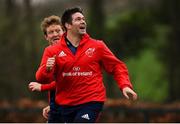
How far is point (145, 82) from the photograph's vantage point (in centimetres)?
3262

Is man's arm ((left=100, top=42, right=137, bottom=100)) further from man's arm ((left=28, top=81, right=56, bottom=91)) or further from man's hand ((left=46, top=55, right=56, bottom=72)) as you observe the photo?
man's arm ((left=28, top=81, right=56, bottom=91))

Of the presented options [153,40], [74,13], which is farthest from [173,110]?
[153,40]

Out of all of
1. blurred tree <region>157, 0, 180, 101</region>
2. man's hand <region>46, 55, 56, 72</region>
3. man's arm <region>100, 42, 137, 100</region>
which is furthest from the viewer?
blurred tree <region>157, 0, 180, 101</region>

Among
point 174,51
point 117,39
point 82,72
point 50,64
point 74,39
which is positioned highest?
point 74,39

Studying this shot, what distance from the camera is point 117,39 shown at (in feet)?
98.3

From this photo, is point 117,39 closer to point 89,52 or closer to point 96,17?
point 96,17

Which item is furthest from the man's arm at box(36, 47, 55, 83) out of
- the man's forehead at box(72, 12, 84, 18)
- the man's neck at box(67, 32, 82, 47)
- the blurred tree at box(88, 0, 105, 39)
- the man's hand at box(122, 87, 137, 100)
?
the blurred tree at box(88, 0, 105, 39)

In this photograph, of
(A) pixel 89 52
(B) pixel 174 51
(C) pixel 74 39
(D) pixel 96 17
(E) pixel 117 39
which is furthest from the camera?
(E) pixel 117 39

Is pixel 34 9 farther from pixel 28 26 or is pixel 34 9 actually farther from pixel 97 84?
pixel 97 84

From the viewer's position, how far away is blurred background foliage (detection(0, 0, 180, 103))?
85.5 ft

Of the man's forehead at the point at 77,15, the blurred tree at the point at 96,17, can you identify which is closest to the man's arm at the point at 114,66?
the man's forehead at the point at 77,15

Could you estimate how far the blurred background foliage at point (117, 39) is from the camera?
85.5 feet

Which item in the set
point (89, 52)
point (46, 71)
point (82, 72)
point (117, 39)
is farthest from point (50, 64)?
point (117, 39)

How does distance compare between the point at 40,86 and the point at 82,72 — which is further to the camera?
the point at 40,86
